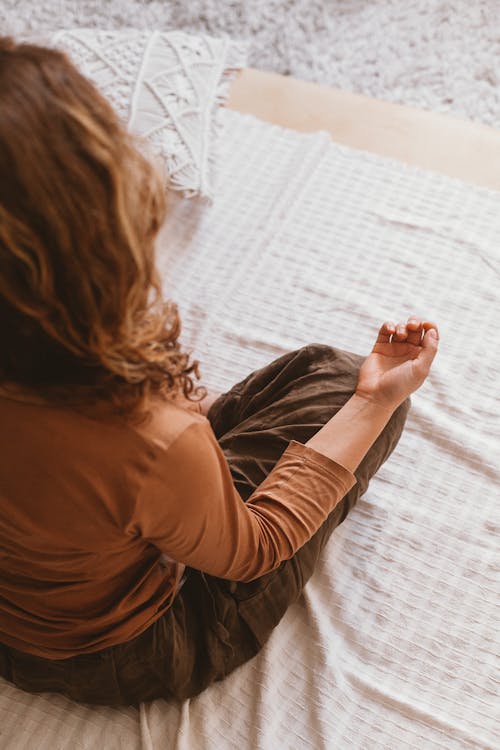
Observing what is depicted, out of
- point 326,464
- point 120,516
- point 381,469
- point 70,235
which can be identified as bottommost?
point 381,469

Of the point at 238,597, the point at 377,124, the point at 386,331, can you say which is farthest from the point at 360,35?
the point at 238,597

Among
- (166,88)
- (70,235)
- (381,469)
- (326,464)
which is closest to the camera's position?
(70,235)

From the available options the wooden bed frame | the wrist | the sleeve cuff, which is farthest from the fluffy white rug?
the sleeve cuff

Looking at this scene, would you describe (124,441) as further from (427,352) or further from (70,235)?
(427,352)

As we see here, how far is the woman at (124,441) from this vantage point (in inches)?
20.3

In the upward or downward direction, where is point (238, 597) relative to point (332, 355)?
downward

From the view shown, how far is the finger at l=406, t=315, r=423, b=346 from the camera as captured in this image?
3.25ft

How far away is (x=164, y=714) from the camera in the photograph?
934 mm

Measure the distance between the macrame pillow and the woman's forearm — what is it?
0.64 m

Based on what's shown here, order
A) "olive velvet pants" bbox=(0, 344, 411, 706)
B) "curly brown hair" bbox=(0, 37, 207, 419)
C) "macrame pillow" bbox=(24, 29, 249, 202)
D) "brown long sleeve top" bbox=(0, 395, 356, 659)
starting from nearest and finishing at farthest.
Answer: "curly brown hair" bbox=(0, 37, 207, 419)
"brown long sleeve top" bbox=(0, 395, 356, 659)
"olive velvet pants" bbox=(0, 344, 411, 706)
"macrame pillow" bbox=(24, 29, 249, 202)

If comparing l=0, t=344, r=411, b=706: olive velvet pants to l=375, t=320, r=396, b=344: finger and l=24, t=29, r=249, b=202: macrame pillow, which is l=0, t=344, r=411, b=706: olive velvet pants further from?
l=24, t=29, r=249, b=202: macrame pillow

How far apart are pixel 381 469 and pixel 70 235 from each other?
727 millimetres

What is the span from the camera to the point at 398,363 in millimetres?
994

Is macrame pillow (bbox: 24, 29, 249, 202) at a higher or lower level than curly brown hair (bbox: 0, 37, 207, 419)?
lower
